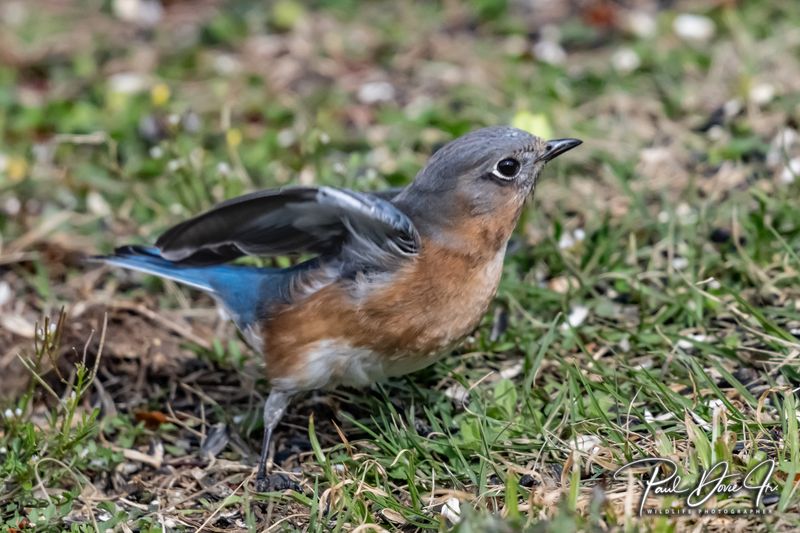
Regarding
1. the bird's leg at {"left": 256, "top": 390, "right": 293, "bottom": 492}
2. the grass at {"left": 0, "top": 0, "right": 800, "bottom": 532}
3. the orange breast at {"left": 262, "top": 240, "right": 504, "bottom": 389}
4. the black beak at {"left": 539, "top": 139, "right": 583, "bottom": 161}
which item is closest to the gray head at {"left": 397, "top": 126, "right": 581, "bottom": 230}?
the black beak at {"left": 539, "top": 139, "right": 583, "bottom": 161}

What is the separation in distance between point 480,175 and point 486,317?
2.88 feet

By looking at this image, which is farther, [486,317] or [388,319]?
[486,317]

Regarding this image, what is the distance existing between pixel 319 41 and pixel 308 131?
2.11 m

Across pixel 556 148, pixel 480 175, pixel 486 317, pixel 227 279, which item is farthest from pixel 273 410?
pixel 556 148

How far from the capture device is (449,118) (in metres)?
6.72

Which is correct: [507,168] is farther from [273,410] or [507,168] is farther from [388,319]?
[273,410]

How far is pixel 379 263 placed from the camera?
426 centimetres

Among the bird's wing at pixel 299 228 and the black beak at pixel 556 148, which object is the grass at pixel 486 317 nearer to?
the bird's wing at pixel 299 228

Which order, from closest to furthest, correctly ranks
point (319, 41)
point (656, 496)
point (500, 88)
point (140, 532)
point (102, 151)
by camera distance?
point (656, 496) → point (140, 532) → point (102, 151) → point (500, 88) → point (319, 41)

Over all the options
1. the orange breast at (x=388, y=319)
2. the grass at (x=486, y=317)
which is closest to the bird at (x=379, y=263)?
the orange breast at (x=388, y=319)

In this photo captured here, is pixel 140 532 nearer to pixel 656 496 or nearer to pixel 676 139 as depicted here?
pixel 656 496

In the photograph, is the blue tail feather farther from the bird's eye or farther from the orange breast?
the bird's eye

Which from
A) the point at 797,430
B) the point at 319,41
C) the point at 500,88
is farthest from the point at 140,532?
the point at 319,41

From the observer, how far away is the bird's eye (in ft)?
14.4
